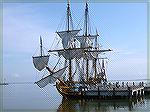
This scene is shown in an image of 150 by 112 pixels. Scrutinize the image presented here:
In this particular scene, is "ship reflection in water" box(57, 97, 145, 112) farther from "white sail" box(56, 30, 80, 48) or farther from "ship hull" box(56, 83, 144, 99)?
"white sail" box(56, 30, 80, 48)

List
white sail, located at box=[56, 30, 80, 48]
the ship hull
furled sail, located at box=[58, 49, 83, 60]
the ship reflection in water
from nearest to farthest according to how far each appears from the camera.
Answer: the ship reflection in water < the ship hull < furled sail, located at box=[58, 49, 83, 60] < white sail, located at box=[56, 30, 80, 48]

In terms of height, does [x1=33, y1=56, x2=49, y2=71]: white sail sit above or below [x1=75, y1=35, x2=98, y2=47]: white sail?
below

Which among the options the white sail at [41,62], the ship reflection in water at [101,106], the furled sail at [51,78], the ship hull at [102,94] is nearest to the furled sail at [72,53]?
the furled sail at [51,78]

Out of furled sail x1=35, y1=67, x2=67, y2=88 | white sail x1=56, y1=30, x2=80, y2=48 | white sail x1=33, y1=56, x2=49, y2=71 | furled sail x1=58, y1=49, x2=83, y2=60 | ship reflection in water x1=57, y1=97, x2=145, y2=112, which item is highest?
white sail x1=56, y1=30, x2=80, y2=48

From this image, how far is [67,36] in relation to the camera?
231 feet

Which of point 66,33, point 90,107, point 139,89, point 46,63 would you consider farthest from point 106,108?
point 66,33

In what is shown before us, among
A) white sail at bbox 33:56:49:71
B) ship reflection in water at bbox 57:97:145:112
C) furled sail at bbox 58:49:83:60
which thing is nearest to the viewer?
ship reflection in water at bbox 57:97:145:112

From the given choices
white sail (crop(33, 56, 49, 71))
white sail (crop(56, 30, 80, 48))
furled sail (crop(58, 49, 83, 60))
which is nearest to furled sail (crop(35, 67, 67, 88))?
white sail (crop(33, 56, 49, 71))

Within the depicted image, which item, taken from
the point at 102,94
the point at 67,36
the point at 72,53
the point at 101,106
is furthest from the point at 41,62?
the point at 101,106

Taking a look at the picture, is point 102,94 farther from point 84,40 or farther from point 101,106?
point 84,40

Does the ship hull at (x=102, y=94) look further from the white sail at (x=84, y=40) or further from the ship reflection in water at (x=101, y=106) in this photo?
the white sail at (x=84, y=40)

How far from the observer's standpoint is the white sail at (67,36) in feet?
229

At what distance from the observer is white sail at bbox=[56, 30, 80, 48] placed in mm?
69750

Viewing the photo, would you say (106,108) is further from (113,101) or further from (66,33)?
(66,33)
